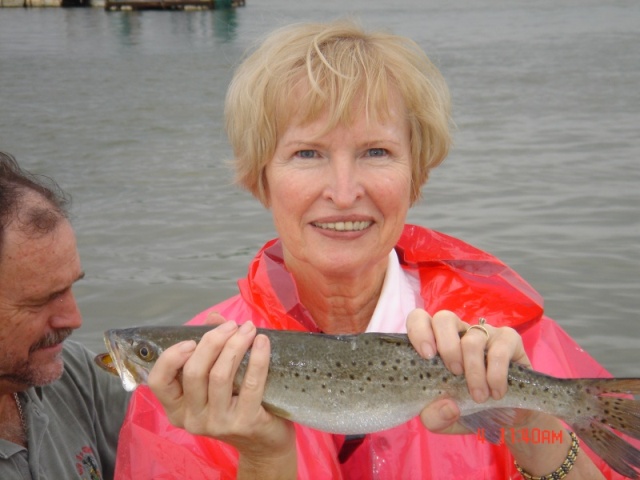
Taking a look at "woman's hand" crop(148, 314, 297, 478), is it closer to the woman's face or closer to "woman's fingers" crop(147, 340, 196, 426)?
"woman's fingers" crop(147, 340, 196, 426)

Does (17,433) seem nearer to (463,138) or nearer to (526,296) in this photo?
(526,296)

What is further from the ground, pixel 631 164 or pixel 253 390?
pixel 253 390

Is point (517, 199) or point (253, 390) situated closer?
point (253, 390)

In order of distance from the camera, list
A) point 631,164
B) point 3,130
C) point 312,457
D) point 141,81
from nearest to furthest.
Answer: point 312,457, point 631,164, point 3,130, point 141,81

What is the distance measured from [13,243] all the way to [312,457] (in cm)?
140

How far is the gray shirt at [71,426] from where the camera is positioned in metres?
3.77

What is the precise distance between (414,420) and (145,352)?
1115 mm

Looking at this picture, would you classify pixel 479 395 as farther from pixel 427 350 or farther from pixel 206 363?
pixel 206 363

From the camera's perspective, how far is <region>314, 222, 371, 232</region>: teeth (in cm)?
365

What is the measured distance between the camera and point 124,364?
3268mm

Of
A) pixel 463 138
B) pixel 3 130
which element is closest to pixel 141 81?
pixel 3 130

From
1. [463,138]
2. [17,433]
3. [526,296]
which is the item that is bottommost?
[463,138]

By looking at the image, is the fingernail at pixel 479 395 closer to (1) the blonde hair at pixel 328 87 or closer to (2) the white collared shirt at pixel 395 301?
(2) the white collared shirt at pixel 395 301

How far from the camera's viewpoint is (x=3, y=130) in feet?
61.0
